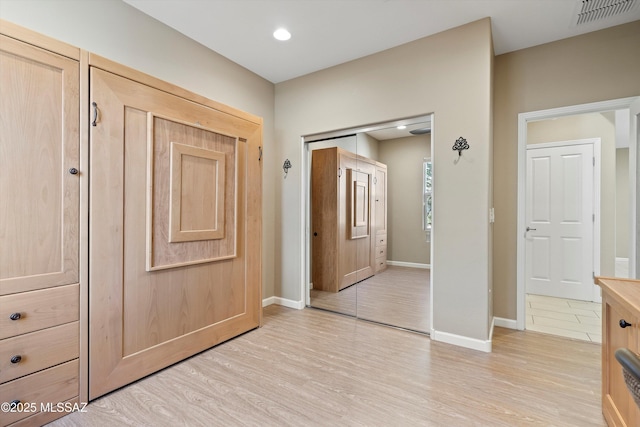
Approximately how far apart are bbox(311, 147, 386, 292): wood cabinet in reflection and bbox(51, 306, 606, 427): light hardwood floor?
1143 mm

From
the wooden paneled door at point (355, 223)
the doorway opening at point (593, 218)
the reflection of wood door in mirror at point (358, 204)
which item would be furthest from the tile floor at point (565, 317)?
the reflection of wood door in mirror at point (358, 204)

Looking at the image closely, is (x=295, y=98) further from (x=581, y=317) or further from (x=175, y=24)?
(x=581, y=317)

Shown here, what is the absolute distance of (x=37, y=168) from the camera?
161 centimetres

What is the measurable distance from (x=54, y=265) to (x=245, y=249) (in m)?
1.45

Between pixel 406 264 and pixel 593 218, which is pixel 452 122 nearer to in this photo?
pixel 406 264

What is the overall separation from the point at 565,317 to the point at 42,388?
471 cm

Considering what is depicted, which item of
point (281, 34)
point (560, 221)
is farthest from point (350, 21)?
point (560, 221)

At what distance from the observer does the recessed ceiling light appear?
8.93ft

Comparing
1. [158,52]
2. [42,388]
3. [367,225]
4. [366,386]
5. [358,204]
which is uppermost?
[158,52]

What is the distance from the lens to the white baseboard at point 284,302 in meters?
3.68

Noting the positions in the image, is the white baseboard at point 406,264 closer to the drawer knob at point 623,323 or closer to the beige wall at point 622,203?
the drawer knob at point 623,323

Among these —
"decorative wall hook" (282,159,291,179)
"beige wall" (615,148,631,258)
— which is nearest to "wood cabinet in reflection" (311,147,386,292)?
"decorative wall hook" (282,159,291,179)

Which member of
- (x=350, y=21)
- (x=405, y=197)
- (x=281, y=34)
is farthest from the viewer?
(x=405, y=197)

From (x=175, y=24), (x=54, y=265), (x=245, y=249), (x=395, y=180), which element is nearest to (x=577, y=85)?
(x=395, y=180)
